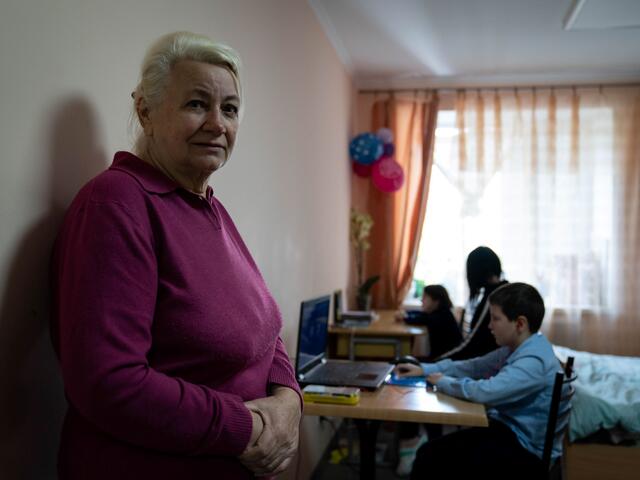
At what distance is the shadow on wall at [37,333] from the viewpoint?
3.24 ft

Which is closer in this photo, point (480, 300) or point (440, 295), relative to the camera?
point (480, 300)

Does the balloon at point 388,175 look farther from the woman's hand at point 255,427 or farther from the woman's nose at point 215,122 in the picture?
the woman's hand at point 255,427

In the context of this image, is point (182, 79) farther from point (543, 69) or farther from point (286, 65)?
point (543, 69)

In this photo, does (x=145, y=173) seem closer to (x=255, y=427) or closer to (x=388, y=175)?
(x=255, y=427)

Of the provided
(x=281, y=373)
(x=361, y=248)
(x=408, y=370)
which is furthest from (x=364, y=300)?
(x=281, y=373)

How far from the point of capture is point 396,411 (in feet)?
6.99

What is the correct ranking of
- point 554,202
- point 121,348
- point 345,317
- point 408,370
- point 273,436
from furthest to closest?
1. point 554,202
2. point 345,317
3. point 408,370
4. point 273,436
5. point 121,348

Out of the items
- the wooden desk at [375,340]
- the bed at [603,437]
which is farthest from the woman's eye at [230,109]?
the wooden desk at [375,340]

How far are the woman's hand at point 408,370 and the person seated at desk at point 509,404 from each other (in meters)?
0.22

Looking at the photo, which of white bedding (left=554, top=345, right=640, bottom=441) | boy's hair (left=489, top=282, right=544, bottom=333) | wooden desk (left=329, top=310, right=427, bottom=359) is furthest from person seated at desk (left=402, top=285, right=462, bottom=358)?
boy's hair (left=489, top=282, right=544, bottom=333)

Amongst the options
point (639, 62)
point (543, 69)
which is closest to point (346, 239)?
point (543, 69)

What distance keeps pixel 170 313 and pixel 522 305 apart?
6.00 feet

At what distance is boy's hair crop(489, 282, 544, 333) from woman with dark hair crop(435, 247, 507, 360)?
0.59m

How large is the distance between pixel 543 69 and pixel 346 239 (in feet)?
7.03
